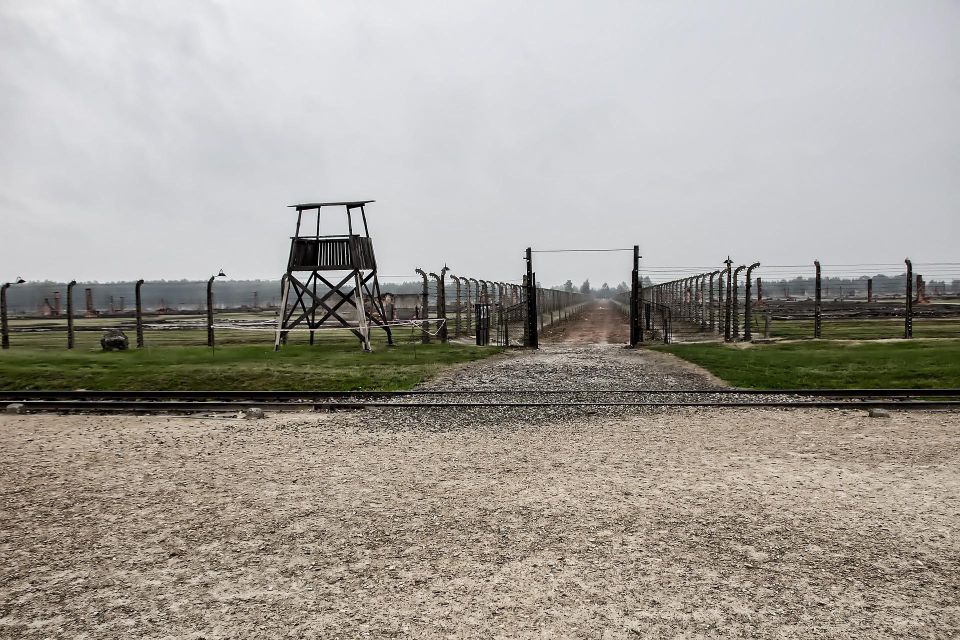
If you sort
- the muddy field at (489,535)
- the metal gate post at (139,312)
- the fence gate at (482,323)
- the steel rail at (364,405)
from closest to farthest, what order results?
the muddy field at (489,535) → the steel rail at (364,405) → the metal gate post at (139,312) → the fence gate at (482,323)

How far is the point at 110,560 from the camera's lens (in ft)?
17.5

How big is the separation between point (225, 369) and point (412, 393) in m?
6.58

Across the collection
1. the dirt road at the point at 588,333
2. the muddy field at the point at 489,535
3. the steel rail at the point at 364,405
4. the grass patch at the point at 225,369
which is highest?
the dirt road at the point at 588,333

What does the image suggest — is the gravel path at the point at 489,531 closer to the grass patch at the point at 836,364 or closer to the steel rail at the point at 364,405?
the steel rail at the point at 364,405

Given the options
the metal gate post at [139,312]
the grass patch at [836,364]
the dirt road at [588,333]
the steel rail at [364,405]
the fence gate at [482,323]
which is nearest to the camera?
the steel rail at [364,405]

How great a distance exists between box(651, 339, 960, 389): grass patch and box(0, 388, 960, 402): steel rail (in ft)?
4.23

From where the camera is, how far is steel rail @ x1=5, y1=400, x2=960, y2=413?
37.5ft

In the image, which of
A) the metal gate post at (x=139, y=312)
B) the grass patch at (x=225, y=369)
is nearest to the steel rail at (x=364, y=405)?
the grass patch at (x=225, y=369)

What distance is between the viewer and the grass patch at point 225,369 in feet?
50.9

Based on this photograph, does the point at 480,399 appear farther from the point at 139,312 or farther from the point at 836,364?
the point at 139,312

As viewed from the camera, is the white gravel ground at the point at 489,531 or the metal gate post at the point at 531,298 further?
the metal gate post at the point at 531,298

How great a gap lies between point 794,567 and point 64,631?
17.3ft

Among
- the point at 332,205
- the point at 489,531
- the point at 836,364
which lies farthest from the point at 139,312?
the point at 836,364

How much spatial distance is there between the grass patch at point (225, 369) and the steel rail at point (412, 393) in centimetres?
122
